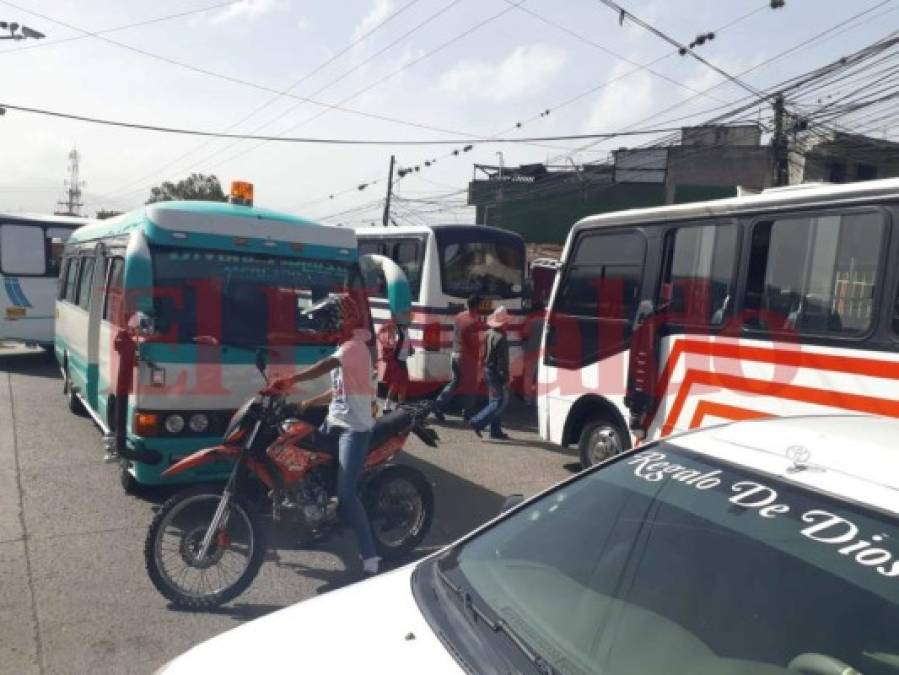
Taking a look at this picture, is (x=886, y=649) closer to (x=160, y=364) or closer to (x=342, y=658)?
(x=342, y=658)

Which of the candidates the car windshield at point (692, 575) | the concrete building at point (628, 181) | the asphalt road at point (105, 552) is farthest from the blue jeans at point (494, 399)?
the concrete building at point (628, 181)

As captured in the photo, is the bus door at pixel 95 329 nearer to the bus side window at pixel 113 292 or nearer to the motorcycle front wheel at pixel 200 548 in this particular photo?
the bus side window at pixel 113 292

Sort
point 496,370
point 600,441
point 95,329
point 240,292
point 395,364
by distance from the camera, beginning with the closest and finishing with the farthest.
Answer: point 240,292 → point 600,441 → point 95,329 → point 496,370 → point 395,364

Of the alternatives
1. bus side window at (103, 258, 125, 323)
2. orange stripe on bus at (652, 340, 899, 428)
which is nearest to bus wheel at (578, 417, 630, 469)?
orange stripe on bus at (652, 340, 899, 428)

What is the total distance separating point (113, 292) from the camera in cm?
662

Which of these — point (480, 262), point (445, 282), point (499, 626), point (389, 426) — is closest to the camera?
point (499, 626)

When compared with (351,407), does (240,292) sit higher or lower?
higher

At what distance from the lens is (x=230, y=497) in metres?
4.32

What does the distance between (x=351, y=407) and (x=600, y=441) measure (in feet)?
10.2

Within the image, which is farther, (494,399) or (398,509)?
(494,399)

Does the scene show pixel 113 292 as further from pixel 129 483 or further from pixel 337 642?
pixel 337 642

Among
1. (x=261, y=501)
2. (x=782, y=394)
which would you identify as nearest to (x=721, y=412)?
(x=782, y=394)

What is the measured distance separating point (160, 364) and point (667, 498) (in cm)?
413

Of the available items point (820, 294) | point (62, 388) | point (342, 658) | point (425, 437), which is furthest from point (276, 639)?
point (62, 388)
